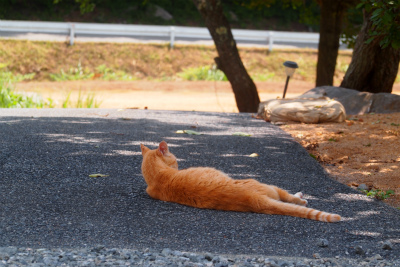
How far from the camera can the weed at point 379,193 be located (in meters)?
4.97

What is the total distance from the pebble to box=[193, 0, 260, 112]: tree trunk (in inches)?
325

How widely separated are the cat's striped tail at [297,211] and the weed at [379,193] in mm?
1135

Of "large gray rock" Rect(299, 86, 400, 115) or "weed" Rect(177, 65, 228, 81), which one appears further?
"weed" Rect(177, 65, 228, 81)

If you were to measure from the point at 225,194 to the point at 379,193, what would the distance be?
1.87 m

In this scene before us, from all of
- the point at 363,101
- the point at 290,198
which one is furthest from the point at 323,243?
the point at 363,101

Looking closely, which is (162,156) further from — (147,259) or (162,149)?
(147,259)

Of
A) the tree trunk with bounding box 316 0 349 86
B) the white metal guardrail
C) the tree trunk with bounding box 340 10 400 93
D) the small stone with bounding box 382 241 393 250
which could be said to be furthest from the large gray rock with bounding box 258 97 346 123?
the white metal guardrail

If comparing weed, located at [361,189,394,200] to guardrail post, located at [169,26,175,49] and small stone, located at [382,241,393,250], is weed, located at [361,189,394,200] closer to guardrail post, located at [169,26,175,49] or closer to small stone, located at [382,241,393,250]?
small stone, located at [382,241,393,250]

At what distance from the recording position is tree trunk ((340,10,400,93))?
32.3 feet

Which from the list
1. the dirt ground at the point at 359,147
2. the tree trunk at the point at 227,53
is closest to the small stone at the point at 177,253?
the dirt ground at the point at 359,147

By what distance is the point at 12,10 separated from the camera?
91.1ft

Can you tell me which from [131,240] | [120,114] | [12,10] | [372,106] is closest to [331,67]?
[372,106]

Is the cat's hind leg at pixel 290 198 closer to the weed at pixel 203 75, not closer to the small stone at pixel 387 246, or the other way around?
the small stone at pixel 387 246

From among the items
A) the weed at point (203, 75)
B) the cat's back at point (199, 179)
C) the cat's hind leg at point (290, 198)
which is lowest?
the cat's hind leg at point (290, 198)
